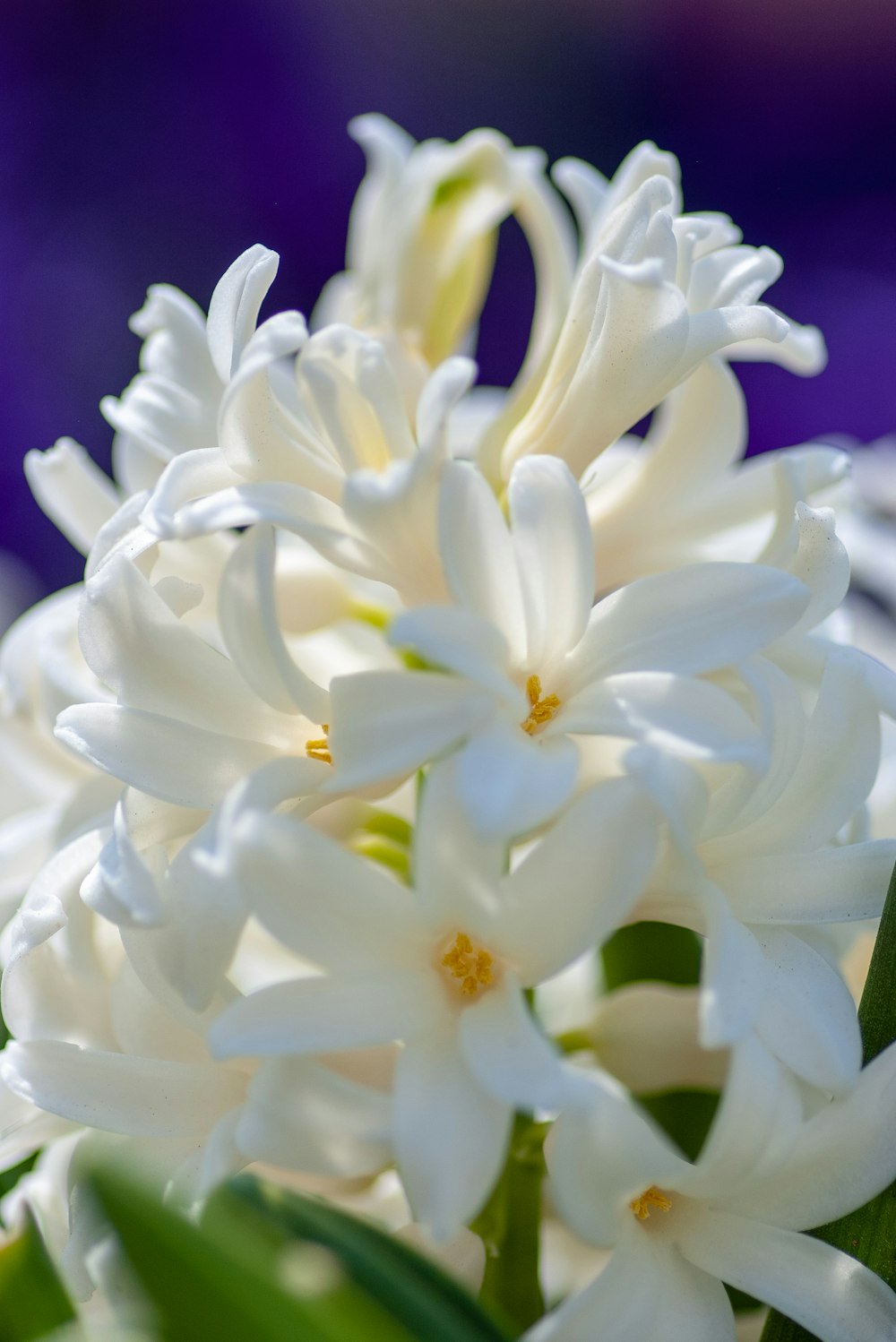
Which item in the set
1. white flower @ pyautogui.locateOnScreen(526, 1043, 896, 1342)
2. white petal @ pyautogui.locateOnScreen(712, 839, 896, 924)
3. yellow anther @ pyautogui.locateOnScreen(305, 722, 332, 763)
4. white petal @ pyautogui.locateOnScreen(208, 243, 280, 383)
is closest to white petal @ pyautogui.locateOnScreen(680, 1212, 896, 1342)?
white flower @ pyautogui.locateOnScreen(526, 1043, 896, 1342)

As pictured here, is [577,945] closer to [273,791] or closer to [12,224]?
[273,791]

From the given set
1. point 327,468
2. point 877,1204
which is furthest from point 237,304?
point 877,1204

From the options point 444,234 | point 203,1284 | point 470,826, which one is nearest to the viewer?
point 203,1284

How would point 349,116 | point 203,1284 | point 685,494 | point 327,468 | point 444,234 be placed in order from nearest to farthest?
point 203,1284
point 327,468
point 685,494
point 444,234
point 349,116

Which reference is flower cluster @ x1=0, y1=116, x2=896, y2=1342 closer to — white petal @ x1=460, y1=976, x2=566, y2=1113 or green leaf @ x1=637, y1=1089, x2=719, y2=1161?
white petal @ x1=460, y1=976, x2=566, y2=1113

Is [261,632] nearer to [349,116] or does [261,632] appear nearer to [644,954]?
[644,954]
